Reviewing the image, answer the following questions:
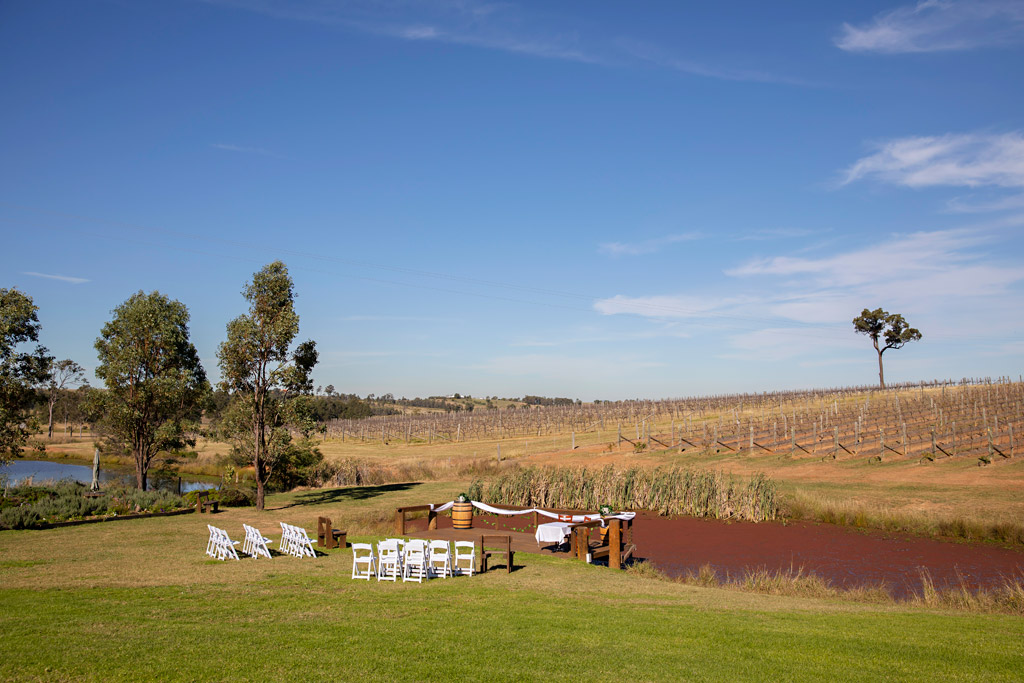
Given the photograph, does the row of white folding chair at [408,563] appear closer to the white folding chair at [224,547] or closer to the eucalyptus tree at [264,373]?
the white folding chair at [224,547]

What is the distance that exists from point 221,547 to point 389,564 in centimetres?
420

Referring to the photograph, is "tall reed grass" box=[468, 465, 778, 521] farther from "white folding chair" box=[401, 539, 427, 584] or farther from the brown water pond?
"white folding chair" box=[401, 539, 427, 584]

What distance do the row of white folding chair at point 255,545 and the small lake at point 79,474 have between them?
22.5 m

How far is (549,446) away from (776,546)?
35.0m

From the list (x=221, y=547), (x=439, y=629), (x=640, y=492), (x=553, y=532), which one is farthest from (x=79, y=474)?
(x=439, y=629)

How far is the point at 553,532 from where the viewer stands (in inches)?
663

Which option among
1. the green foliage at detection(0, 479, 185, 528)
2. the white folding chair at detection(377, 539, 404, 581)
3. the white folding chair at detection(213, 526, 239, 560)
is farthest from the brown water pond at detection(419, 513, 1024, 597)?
the green foliage at detection(0, 479, 185, 528)

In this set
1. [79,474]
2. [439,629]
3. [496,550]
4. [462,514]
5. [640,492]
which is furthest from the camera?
[79,474]

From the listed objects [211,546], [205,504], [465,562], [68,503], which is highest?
[68,503]

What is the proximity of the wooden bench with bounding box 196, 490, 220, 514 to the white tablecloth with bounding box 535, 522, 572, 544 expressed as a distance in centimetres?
1331

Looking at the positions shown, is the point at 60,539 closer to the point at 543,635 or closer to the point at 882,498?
the point at 543,635

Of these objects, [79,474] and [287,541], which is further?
[79,474]

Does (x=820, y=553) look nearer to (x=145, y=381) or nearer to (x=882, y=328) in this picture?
(x=145, y=381)

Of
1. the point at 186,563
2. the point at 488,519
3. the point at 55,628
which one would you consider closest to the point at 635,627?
the point at 55,628
